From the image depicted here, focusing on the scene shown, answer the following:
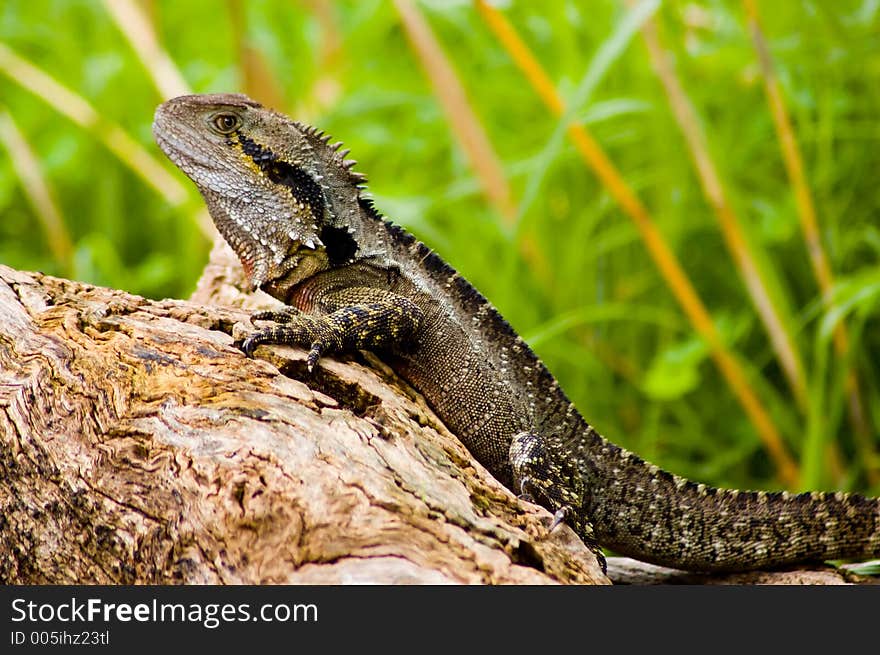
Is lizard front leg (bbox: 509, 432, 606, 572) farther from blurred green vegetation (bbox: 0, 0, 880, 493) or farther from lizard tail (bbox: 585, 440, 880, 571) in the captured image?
blurred green vegetation (bbox: 0, 0, 880, 493)

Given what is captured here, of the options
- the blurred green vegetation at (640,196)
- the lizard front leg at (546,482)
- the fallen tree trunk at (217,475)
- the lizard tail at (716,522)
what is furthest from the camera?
the blurred green vegetation at (640,196)

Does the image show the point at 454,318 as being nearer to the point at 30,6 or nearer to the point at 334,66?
the point at 334,66

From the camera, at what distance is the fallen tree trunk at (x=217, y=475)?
276cm

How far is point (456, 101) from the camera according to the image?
5520 millimetres

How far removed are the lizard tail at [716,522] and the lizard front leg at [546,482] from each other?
178mm

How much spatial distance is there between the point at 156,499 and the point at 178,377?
478mm

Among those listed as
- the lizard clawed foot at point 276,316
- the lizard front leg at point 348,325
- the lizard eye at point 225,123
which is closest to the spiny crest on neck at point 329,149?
the lizard eye at point 225,123

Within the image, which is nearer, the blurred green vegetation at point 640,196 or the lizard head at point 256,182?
the lizard head at point 256,182

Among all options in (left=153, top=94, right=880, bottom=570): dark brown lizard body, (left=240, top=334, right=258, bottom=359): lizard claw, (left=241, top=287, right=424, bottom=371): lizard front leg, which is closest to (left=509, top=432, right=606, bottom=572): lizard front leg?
(left=153, top=94, right=880, bottom=570): dark brown lizard body

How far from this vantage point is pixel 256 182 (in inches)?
163

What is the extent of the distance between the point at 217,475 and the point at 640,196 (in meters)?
4.65

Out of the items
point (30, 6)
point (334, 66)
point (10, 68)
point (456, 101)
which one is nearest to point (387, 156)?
point (334, 66)

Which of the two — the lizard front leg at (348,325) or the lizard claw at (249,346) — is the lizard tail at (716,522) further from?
the lizard claw at (249,346)

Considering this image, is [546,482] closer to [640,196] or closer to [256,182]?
[256,182]
